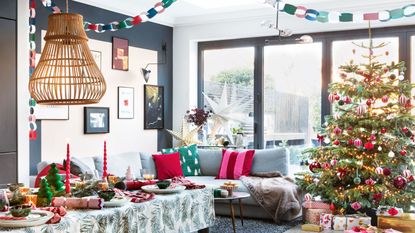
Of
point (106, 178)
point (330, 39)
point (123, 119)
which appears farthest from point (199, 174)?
point (106, 178)

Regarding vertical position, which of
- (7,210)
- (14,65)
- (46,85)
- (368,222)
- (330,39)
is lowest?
(368,222)

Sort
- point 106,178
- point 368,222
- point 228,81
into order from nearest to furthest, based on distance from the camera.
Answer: point 106,178
point 368,222
point 228,81

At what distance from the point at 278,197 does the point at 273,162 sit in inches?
37.5

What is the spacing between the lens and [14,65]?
509 centimetres

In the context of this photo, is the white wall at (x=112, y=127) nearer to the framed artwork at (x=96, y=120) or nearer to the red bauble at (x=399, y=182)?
the framed artwork at (x=96, y=120)

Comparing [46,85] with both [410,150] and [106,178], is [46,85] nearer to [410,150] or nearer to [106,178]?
[106,178]

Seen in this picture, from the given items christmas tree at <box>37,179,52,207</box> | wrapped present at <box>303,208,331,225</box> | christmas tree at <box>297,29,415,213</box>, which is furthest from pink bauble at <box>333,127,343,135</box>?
christmas tree at <box>37,179,52,207</box>

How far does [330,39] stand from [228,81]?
1.69 m

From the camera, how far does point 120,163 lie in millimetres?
6379

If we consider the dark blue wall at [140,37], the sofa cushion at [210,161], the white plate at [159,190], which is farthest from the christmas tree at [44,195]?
the sofa cushion at [210,161]

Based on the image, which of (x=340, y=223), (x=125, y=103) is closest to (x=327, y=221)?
(x=340, y=223)

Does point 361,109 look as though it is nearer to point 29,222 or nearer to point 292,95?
point 292,95

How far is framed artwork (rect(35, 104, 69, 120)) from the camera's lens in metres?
5.96

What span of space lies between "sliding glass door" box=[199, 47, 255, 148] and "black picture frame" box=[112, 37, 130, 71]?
5.11 ft
